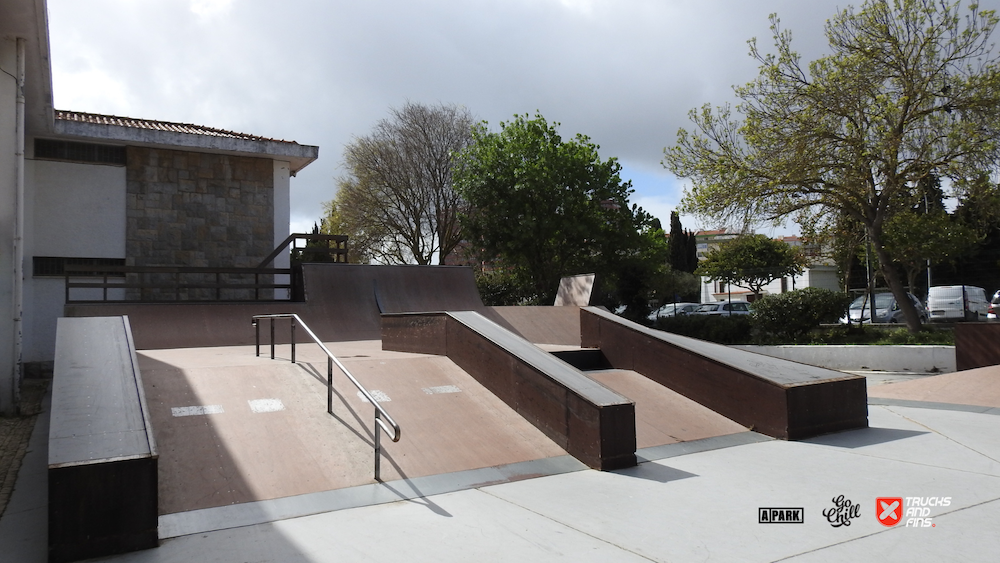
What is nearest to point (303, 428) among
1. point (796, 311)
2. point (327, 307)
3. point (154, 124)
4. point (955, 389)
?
point (327, 307)

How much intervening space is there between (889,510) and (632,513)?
67.5 inches

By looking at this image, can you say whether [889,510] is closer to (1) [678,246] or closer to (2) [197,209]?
(2) [197,209]

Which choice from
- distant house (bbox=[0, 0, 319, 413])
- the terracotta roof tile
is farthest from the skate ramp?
the terracotta roof tile

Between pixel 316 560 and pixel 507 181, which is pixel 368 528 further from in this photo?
pixel 507 181

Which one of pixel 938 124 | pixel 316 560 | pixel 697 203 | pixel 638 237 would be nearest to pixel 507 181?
pixel 638 237

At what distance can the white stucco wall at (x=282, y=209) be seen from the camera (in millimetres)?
16891

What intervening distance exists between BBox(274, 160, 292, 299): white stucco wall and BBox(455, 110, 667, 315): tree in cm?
633

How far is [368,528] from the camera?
4352mm

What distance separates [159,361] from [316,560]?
514cm

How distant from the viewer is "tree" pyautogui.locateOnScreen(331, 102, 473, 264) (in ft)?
101

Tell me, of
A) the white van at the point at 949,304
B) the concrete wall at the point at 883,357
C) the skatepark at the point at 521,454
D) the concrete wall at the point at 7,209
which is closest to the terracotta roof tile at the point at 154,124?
the concrete wall at the point at 7,209

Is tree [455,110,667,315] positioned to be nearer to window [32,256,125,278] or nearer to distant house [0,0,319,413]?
distant house [0,0,319,413]

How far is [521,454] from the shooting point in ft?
19.9

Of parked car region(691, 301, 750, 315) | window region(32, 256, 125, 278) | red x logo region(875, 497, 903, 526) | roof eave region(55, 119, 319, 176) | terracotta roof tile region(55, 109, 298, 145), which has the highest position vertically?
terracotta roof tile region(55, 109, 298, 145)
